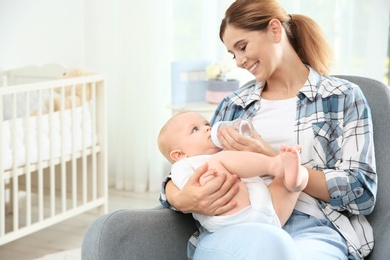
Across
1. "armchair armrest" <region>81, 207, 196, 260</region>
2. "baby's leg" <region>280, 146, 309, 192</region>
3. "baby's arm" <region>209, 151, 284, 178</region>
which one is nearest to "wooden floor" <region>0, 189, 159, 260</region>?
"armchair armrest" <region>81, 207, 196, 260</region>

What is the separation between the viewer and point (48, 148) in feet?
10.5

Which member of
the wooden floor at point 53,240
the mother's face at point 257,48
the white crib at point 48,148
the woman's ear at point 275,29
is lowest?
the wooden floor at point 53,240

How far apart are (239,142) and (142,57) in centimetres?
253

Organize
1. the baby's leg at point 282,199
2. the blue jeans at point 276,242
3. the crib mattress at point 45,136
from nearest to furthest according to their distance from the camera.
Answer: the blue jeans at point 276,242 < the baby's leg at point 282,199 < the crib mattress at point 45,136

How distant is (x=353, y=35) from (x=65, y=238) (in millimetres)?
1835

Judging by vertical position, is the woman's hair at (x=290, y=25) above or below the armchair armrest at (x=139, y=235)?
above

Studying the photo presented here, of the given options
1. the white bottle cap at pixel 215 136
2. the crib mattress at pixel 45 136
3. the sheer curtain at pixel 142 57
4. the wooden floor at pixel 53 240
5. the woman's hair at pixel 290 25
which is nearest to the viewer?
the white bottle cap at pixel 215 136

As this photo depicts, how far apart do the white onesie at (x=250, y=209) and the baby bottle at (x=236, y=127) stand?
8 cm

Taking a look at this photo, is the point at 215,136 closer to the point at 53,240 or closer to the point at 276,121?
the point at 276,121

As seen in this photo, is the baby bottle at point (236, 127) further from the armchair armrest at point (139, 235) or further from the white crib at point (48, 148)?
the white crib at point (48, 148)

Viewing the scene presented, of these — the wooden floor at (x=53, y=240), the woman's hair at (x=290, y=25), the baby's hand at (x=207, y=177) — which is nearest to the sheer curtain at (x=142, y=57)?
the wooden floor at (x=53, y=240)

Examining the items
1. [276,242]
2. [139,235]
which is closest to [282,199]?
[276,242]

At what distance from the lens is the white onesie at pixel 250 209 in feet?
5.28

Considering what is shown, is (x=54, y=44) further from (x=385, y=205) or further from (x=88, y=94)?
(x=385, y=205)
